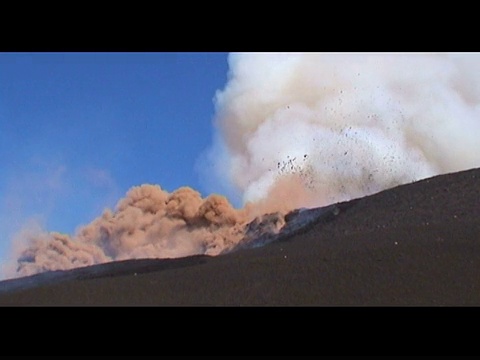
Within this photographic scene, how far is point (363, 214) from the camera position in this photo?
362 inches

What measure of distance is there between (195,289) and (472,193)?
4.50 m

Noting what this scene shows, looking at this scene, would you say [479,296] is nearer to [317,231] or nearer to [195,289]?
[195,289]

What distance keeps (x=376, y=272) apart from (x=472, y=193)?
352cm
